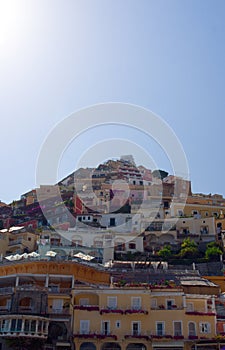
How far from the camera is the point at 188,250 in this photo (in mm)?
67750

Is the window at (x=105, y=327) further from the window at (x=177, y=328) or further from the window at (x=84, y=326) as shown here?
the window at (x=177, y=328)

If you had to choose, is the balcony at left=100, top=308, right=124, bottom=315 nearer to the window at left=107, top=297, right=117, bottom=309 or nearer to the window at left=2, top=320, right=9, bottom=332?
the window at left=107, top=297, right=117, bottom=309

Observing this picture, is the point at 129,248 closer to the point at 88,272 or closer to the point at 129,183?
the point at 88,272

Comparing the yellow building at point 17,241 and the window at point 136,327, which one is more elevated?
the yellow building at point 17,241

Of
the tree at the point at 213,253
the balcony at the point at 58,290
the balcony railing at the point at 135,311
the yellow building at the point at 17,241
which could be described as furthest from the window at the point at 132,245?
the balcony railing at the point at 135,311

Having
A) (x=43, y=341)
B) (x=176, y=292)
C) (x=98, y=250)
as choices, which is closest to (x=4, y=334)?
(x=43, y=341)

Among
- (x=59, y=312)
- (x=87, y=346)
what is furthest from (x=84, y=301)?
(x=87, y=346)

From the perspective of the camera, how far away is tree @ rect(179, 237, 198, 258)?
67.4 m

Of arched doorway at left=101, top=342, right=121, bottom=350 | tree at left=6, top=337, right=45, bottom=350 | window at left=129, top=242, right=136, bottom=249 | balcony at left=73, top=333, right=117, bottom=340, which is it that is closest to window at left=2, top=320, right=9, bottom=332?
tree at left=6, top=337, right=45, bottom=350

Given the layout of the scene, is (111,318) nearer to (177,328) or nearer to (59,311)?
(59,311)

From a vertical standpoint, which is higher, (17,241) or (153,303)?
(17,241)

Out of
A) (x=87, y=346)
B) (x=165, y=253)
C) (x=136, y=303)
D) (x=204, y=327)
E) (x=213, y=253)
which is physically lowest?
(x=87, y=346)

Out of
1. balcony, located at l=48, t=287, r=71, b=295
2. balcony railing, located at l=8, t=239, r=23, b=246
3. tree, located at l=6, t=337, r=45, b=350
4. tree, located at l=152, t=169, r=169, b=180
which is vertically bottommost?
tree, located at l=6, t=337, r=45, b=350

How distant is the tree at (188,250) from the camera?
67.4 metres
